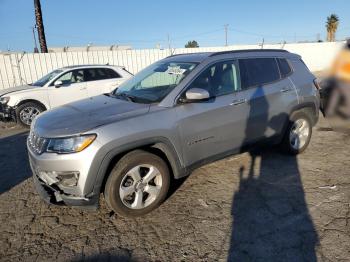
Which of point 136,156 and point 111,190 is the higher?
point 136,156

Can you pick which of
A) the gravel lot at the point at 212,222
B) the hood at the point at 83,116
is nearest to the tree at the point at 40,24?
the gravel lot at the point at 212,222

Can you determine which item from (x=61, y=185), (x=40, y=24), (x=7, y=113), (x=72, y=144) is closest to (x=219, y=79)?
(x=72, y=144)

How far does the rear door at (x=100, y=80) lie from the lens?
959 centimetres

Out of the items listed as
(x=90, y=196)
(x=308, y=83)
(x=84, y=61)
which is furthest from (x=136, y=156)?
(x=84, y=61)

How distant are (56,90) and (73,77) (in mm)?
670

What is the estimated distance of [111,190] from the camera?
347cm

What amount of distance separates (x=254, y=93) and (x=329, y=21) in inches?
1315

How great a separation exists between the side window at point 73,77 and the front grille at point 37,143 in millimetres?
5858

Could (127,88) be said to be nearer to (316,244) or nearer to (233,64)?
(233,64)

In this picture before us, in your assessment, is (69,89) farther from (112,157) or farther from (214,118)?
(112,157)

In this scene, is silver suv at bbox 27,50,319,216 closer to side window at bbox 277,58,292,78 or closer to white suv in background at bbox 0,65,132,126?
side window at bbox 277,58,292,78

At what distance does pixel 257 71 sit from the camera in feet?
15.8

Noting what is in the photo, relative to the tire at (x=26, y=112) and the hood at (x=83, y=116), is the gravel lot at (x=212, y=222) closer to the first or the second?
the hood at (x=83, y=116)

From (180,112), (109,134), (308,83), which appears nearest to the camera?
(109,134)
